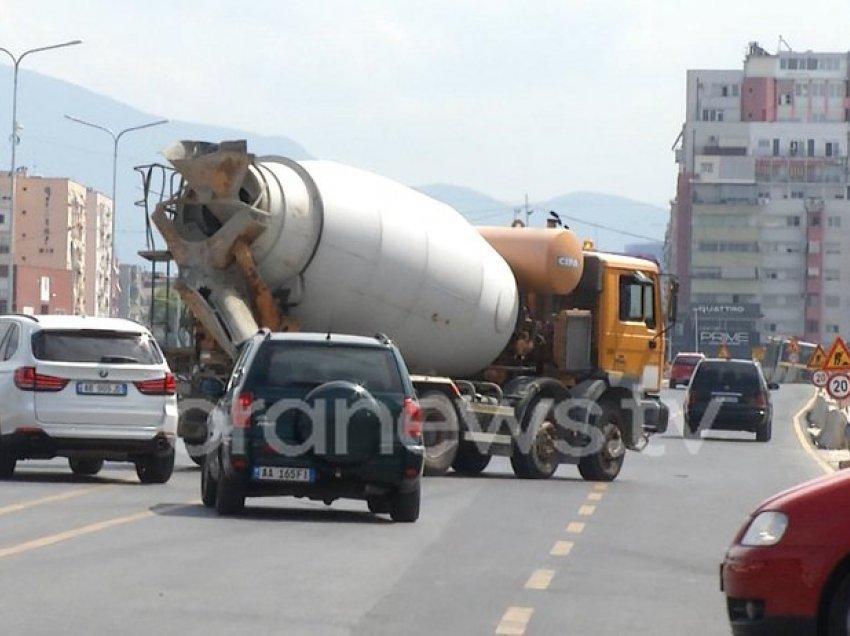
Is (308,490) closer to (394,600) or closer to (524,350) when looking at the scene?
(394,600)

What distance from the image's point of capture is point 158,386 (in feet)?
78.4

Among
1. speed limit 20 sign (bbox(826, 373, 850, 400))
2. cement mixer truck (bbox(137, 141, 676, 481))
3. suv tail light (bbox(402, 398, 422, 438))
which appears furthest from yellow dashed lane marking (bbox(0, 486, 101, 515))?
speed limit 20 sign (bbox(826, 373, 850, 400))

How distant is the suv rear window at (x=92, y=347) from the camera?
77.4 ft

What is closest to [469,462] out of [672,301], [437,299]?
[437,299]

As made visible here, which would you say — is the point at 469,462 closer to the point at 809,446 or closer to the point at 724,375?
the point at 809,446

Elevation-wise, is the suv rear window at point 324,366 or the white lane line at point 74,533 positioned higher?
the suv rear window at point 324,366

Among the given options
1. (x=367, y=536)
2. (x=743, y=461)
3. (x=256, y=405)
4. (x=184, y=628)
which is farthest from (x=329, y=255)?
(x=184, y=628)

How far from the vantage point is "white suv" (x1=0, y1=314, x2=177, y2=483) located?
23.2 meters

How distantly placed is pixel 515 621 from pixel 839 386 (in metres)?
33.1

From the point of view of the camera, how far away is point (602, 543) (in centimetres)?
1825

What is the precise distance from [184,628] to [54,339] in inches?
492

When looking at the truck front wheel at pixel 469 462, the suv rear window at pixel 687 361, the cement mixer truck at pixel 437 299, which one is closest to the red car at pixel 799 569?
the cement mixer truck at pixel 437 299

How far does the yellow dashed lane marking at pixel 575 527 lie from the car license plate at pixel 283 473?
88.1 inches

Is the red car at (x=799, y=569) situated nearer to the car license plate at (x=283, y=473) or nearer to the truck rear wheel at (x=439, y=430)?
the car license plate at (x=283, y=473)
